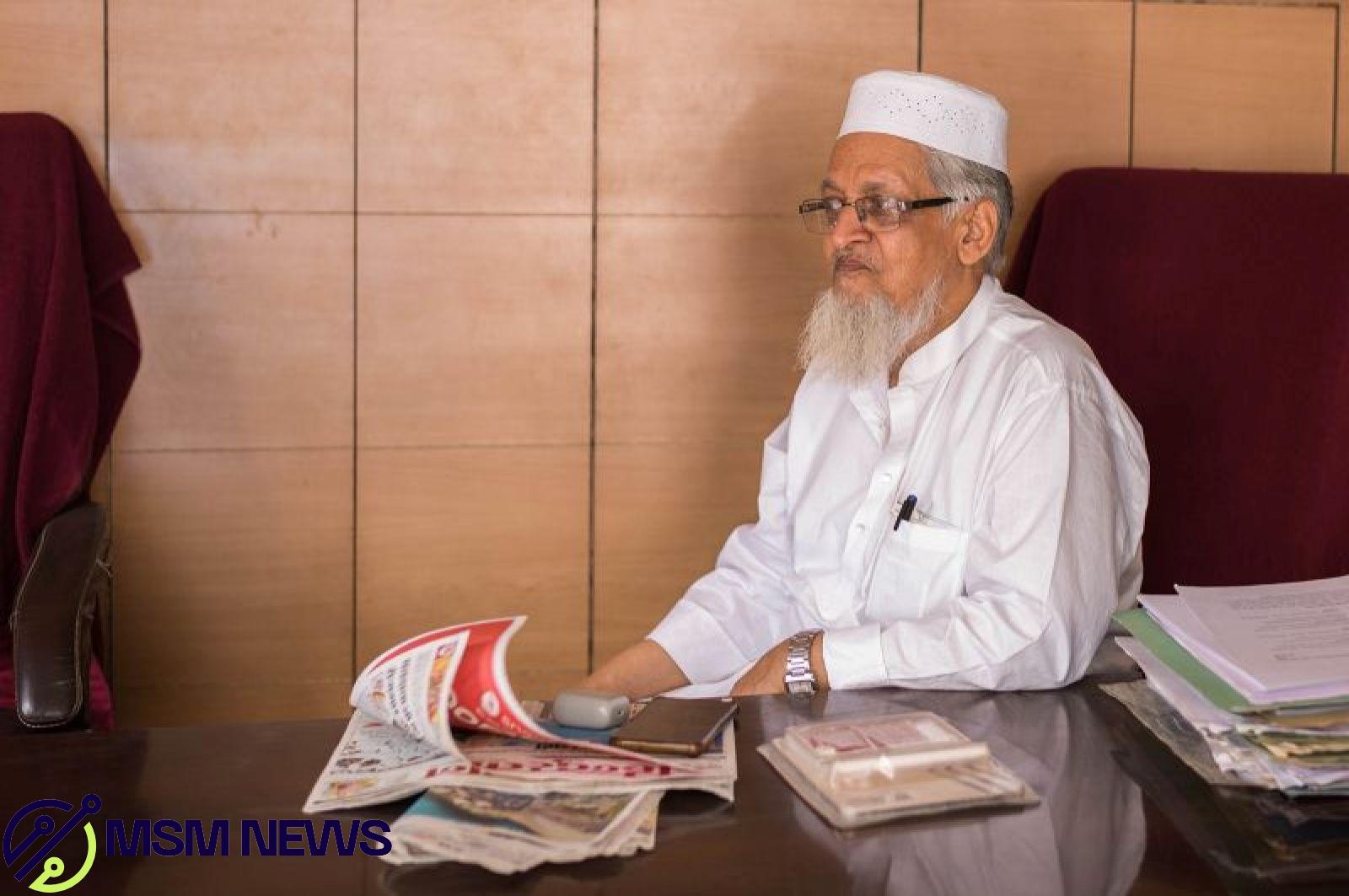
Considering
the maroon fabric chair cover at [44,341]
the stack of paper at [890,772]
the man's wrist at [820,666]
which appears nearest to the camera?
the stack of paper at [890,772]

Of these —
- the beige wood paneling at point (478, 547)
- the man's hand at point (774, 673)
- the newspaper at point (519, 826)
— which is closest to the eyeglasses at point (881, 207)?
the man's hand at point (774, 673)

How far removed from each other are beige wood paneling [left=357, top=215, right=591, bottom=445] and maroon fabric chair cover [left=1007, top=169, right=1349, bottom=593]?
44.9 inches

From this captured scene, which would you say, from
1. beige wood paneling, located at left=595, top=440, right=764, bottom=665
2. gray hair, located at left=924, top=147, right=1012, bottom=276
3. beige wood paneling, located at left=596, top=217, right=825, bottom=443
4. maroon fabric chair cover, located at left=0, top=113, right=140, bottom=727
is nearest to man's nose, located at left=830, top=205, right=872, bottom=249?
gray hair, located at left=924, top=147, right=1012, bottom=276

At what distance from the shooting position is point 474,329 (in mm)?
3227

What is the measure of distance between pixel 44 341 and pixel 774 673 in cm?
161

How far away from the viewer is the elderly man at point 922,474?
199 cm

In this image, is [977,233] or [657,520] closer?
[977,233]

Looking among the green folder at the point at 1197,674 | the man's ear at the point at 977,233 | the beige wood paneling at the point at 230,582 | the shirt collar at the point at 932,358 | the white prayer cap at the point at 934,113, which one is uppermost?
the white prayer cap at the point at 934,113

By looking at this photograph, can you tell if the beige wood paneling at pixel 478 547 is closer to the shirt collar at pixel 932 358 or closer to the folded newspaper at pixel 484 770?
the shirt collar at pixel 932 358

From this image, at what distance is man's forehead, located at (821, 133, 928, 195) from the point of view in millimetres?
2406

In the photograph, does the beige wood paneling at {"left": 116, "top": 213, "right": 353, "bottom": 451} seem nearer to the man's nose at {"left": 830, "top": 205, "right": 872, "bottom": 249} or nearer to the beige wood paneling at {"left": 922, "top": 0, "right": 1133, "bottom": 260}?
the man's nose at {"left": 830, "top": 205, "right": 872, "bottom": 249}

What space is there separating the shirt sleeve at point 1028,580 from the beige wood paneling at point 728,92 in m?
1.35

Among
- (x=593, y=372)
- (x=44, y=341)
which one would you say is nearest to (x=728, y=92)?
(x=593, y=372)

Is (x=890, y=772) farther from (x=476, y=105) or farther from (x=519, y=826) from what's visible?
(x=476, y=105)
